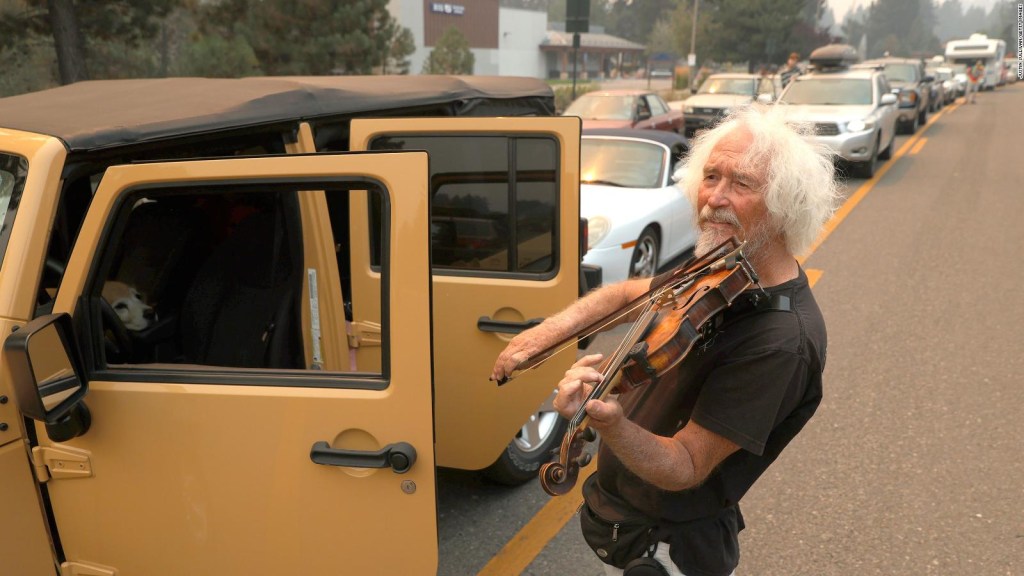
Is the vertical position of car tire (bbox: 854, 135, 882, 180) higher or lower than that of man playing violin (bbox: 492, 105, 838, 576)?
lower

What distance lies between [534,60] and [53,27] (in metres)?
66.6

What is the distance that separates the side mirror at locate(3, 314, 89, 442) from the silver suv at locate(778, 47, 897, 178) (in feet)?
38.9

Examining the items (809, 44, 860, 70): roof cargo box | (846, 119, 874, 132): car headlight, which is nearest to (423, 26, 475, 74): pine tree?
(809, 44, 860, 70): roof cargo box

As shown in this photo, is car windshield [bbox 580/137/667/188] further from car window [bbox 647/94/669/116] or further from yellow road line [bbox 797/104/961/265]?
car window [bbox 647/94/669/116]

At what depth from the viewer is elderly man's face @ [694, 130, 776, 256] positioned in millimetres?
1781

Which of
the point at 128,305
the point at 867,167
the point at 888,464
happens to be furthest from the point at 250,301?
the point at 867,167

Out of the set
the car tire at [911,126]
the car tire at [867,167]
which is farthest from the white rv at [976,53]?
the car tire at [867,167]

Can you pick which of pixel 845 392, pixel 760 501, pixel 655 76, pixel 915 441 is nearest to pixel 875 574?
pixel 760 501

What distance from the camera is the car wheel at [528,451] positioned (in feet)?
11.9

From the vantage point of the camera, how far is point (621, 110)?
46.6 feet

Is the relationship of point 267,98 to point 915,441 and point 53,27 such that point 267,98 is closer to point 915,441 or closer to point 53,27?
point 915,441

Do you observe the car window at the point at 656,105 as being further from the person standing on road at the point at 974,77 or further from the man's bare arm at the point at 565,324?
the person standing on road at the point at 974,77

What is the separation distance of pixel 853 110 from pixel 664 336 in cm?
1322

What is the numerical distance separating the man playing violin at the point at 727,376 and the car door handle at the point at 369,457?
30cm
